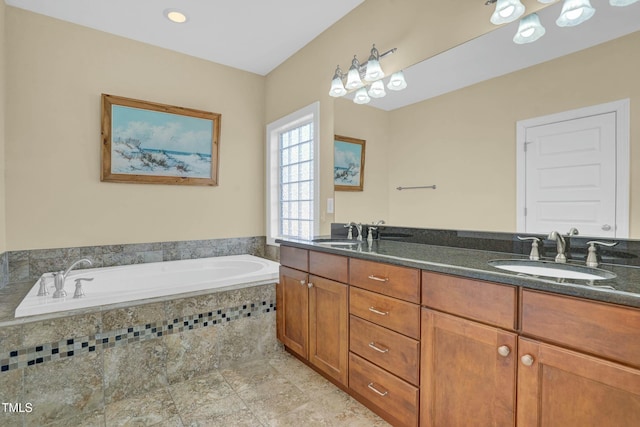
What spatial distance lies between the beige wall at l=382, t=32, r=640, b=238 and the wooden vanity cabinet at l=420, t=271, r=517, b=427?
0.57 metres

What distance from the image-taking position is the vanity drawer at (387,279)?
1.42 m

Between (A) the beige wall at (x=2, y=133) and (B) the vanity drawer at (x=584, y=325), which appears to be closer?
(B) the vanity drawer at (x=584, y=325)

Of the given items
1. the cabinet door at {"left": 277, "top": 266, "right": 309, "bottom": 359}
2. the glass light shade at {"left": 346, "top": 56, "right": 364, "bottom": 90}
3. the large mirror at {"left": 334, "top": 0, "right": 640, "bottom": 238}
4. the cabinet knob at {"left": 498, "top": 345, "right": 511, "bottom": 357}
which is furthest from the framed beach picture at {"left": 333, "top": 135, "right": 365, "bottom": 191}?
the cabinet knob at {"left": 498, "top": 345, "right": 511, "bottom": 357}

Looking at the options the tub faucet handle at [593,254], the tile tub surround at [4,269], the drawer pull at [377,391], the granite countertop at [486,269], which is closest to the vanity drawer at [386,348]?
the drawer pull at [377,391]

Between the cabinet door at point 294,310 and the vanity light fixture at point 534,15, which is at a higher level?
the vanity light fixture at point 534,15

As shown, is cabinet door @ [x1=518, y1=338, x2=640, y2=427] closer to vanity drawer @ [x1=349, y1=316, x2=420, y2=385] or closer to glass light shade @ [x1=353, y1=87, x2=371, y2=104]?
vanity drawer @ [x1=349, y1=316, x2=420, y2=385]

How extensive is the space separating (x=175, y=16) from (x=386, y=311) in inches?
104

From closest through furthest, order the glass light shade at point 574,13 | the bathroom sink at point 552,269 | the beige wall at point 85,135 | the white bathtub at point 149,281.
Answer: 1. the bathroom sink at point 552,269
2. the glass light shade at point 574,13
3. the white bathtub at point 149,281
4. the beige wall at point 85,135

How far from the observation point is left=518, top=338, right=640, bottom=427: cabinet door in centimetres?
87

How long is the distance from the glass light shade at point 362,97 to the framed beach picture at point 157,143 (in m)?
1.57

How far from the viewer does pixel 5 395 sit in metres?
1.54

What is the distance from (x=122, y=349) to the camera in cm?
186

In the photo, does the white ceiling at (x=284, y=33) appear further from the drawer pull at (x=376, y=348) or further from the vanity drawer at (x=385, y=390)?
the vanity drawer at (x=385, y=390)

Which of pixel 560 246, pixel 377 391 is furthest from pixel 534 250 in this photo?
pixel 377 391
